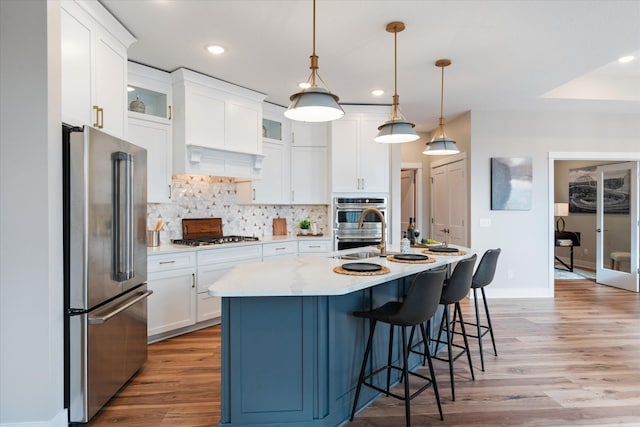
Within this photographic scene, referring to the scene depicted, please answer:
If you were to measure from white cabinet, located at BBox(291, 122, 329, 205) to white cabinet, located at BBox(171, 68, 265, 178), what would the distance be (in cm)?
74

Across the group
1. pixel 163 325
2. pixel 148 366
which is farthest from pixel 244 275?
pixel 163 325

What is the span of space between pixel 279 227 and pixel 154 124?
7.26 ft

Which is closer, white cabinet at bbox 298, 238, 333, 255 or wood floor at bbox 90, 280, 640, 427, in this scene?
wood floor at bbox 90, 280, 640, 427

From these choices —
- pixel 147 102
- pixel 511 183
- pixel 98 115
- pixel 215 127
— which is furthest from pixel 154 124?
pixel 511 183

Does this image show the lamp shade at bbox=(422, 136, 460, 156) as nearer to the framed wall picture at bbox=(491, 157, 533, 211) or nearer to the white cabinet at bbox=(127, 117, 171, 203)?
the framed wall picture at bbox=(491, 157, 533, 211)

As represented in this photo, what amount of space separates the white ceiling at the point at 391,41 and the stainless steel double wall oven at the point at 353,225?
1400 mm

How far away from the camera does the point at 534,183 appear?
5.39m

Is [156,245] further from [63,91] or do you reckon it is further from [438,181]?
[438,181]

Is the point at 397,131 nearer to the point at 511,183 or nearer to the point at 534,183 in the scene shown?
→ the point at 511,183

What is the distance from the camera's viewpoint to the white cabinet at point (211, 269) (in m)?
3.88

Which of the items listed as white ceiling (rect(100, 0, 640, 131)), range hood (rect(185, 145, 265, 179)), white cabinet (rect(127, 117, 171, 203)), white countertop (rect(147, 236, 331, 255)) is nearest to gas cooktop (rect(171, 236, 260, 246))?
white countertop (rect(147, 236, 331, 255))

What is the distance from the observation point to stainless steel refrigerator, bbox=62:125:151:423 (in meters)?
2.16

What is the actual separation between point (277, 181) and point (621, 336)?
4219 mm

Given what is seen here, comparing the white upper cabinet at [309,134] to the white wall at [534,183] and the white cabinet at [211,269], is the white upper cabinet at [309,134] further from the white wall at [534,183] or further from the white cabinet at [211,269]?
the white wall at [534,183]
